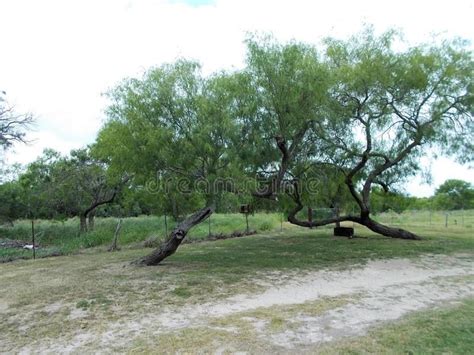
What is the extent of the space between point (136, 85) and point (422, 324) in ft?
23.6

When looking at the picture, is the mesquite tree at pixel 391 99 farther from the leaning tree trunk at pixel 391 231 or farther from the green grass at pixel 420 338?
the green grass at pixel 420 338

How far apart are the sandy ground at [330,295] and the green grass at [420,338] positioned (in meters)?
0.23

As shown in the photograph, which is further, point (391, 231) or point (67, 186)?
point (67, 186)

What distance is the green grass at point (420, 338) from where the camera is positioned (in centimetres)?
385

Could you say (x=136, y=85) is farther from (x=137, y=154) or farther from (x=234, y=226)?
(x=234, y=226)

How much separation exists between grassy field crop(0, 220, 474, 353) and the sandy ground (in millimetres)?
249

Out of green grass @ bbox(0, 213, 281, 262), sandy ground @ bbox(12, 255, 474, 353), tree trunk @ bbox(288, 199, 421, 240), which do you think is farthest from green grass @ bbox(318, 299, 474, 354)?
green grass @ bbox(0, 213, 281, 262)

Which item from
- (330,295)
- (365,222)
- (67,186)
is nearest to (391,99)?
(365,222)

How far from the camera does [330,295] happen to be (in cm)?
620

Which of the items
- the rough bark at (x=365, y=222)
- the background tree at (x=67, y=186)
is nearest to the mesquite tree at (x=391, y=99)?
the rough bark at (x=365, y=222)

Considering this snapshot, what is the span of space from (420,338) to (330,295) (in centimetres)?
212

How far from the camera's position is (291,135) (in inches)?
Answer: 375

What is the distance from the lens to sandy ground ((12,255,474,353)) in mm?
4398
